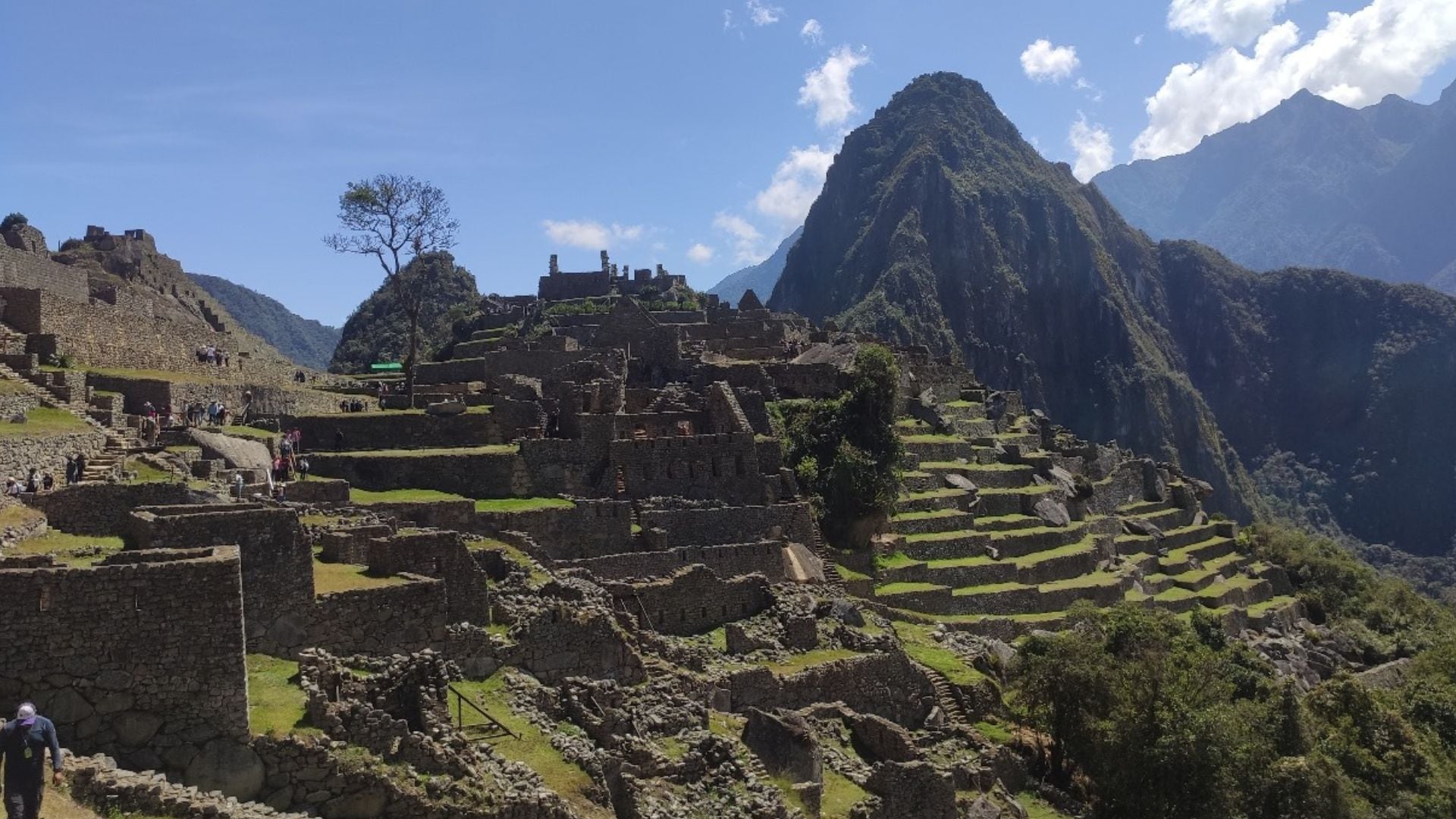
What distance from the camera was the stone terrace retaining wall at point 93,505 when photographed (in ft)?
52.1

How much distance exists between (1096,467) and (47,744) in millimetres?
52847

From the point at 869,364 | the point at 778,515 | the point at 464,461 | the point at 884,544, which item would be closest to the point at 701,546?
the point at 778,515

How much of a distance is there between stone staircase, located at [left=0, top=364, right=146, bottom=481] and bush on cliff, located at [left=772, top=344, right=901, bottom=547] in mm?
19395

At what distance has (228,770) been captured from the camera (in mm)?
11461

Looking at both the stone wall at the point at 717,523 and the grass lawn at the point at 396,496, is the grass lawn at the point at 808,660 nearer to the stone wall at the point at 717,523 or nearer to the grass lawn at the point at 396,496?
the stone wall at the point at 717,523

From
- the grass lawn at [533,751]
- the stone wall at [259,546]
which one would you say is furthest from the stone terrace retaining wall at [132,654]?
the grass lawn at [533,751]

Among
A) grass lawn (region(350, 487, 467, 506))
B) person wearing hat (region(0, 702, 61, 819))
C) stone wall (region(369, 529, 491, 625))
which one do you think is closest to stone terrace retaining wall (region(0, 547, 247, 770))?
person wearing hat (region(0, 702, 61, 819))

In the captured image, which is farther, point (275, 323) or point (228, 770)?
point (275, 323)

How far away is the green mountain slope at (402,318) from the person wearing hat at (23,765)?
5775 cm

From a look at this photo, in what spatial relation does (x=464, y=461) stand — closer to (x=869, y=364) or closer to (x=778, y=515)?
(x=778, y=515)

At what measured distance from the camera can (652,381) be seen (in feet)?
129

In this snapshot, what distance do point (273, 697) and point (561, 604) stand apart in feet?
21.3

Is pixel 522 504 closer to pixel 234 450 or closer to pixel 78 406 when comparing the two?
pixel 234 450

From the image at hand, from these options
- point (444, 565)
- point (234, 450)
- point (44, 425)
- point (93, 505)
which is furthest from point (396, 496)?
point (93, 505)
